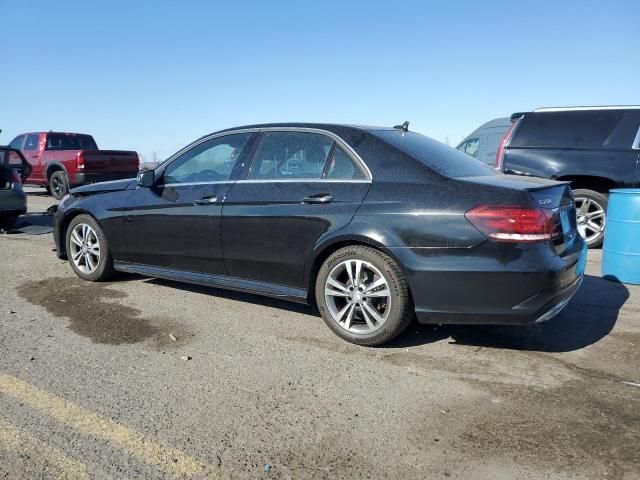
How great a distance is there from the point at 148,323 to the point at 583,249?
342 centimetres

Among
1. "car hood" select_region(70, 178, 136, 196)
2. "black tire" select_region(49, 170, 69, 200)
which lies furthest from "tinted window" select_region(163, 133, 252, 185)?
"black tire" select_region(49, 170, 69, 200)

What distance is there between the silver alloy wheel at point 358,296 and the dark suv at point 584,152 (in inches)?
183

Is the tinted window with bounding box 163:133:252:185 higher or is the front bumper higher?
the tinted window with bounding box 163:133:252:185

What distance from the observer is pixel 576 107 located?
7.58 metres

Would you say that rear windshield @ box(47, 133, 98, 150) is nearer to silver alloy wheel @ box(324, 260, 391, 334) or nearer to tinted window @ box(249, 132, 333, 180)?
tinted window @ box(249, 132, 333, 180)

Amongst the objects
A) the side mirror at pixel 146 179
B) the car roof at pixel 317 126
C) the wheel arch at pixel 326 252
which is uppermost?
the car roof at pixel 317 126

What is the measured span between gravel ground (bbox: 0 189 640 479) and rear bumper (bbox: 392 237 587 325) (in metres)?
0.37

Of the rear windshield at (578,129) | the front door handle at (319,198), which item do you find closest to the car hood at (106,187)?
the front door handle at (319,198)

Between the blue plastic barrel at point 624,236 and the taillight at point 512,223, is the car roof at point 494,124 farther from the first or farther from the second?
the taillight at point 512,223

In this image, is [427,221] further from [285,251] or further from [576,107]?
[576,107]

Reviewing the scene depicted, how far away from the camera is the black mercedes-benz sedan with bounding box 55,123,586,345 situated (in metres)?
3.33

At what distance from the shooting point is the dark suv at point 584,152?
7086 mm

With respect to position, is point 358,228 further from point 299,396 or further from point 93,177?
point 93,177

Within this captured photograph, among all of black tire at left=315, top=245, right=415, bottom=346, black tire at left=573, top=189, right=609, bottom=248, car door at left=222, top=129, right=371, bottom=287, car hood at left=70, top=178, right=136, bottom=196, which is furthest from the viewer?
black tire at left=573, top=189, right=609, bottom=248
